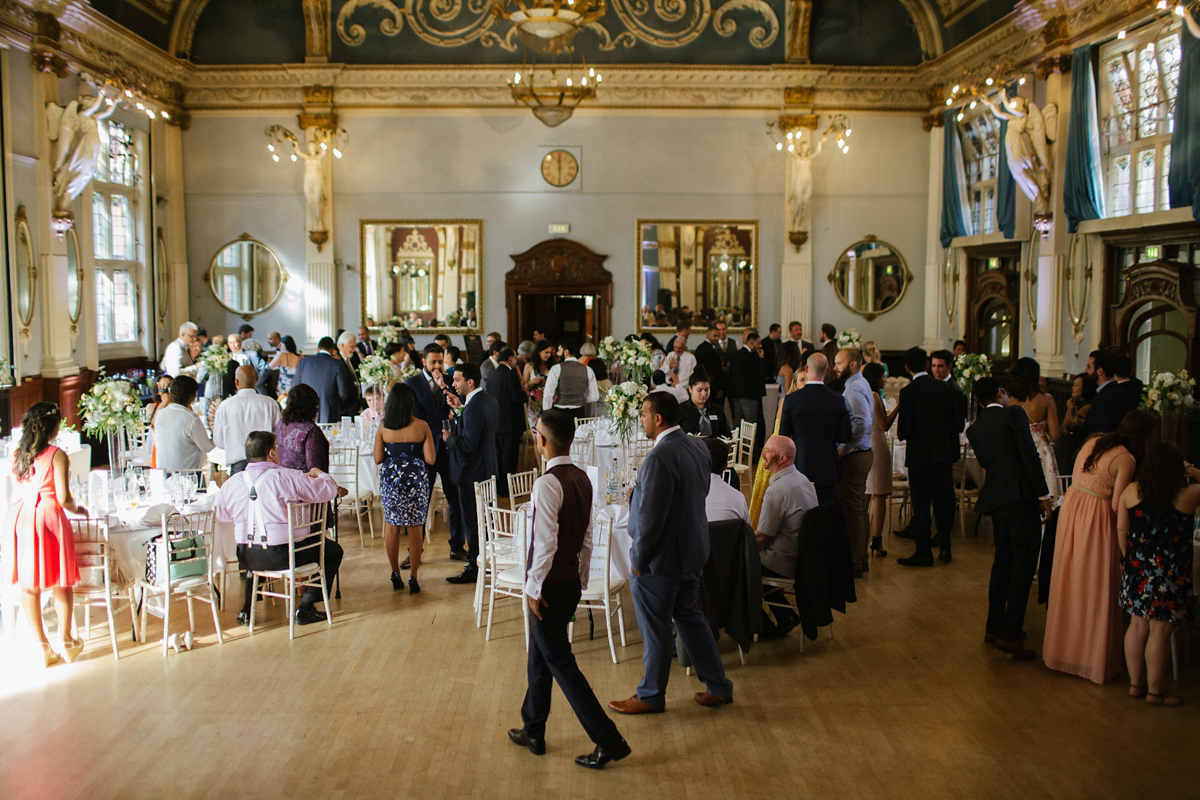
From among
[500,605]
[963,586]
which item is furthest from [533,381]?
[963,586]

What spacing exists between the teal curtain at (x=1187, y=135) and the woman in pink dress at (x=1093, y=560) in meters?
4.97

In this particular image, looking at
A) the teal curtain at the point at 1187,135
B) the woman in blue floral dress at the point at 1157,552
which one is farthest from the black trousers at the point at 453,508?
the teal curtain at the point at 1187,135

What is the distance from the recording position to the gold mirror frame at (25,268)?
10734mm

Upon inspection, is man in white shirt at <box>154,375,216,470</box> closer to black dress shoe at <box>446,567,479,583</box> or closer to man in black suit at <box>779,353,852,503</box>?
black dress shoe at <box>446,567,479,583</box>

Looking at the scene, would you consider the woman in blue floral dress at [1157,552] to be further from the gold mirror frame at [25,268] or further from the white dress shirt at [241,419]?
the gold mirror frame at [25,268]

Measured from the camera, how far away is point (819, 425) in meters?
6.70

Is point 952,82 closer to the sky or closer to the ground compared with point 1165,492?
closer to the sky

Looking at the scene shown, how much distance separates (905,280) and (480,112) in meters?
7.57

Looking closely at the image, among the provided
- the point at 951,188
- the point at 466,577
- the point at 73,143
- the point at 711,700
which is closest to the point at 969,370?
the point at 951,188

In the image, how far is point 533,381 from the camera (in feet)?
38.2

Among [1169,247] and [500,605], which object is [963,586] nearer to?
[500,605]

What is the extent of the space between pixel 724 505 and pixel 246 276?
12737 millimetres

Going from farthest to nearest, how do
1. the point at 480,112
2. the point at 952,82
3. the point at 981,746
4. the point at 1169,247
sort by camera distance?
the point at 480,112, the point at 952,82, the point at 1169,247, the point at 981,746

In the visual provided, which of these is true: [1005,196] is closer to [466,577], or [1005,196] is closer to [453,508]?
[453,508]
